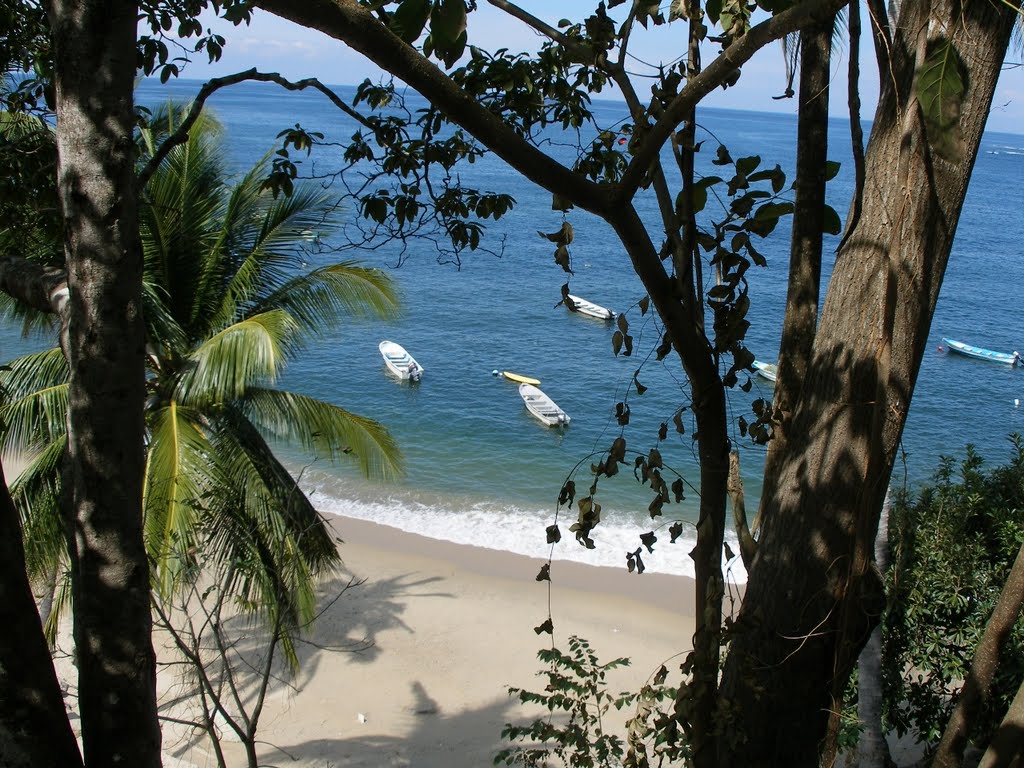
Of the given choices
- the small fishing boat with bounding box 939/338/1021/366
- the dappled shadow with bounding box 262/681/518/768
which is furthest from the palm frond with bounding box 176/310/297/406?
the small fishing boat with bounding box 939/338/1021/366

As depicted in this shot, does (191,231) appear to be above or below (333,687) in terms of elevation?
above

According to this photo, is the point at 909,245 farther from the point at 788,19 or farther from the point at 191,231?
the point at 191,231

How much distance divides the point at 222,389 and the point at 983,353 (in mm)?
24762

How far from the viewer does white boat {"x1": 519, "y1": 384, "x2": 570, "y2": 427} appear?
2112 centimetres

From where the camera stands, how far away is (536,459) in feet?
64.9

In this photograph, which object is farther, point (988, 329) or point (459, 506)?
point (988, 329)

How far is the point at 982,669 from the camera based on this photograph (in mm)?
3129

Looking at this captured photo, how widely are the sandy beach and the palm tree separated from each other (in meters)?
1.83

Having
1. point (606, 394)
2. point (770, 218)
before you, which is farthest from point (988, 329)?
point (770, 218)

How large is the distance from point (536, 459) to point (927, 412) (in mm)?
10208

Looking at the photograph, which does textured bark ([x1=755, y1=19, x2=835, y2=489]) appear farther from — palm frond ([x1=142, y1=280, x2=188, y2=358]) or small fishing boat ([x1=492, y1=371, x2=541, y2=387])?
small fishing boat ([x1=492, y1=371, x2=541, y2=387])

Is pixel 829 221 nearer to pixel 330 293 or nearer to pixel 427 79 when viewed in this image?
pixel 427 79

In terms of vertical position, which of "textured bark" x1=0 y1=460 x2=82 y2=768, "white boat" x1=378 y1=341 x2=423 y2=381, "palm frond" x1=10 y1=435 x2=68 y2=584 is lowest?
"white boat" x1=378 y1=341 x2=423 y2=381

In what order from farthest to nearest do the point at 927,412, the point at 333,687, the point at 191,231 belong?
the point at 927,412, the point at 333,687, the point at 191,231
